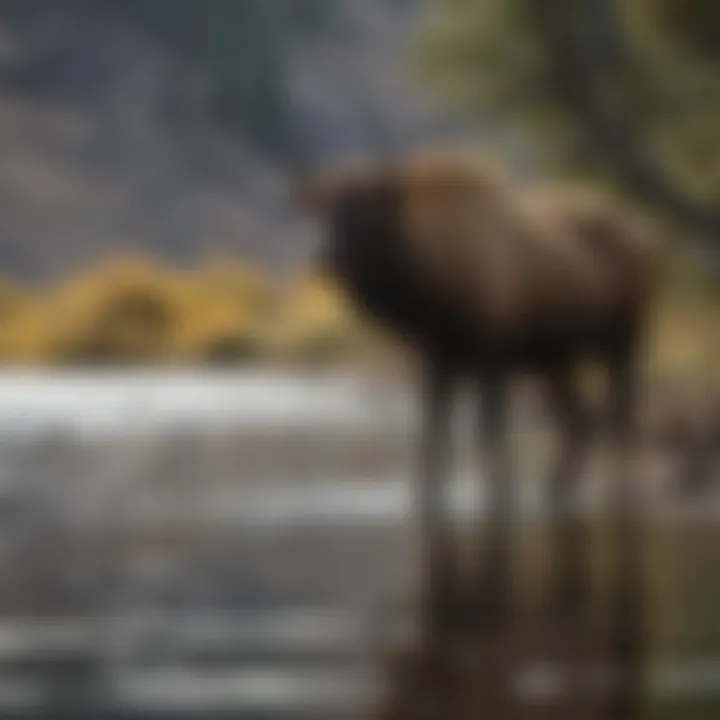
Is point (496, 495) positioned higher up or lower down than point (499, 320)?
lower down

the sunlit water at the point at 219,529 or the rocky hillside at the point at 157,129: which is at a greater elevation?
the rocky hillside at the point at 157,129

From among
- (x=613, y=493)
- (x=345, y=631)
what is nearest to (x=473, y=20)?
(x=613, y=493)

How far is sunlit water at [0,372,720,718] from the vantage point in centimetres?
140

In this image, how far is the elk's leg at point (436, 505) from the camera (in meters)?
1.43

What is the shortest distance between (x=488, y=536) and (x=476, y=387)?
13cm

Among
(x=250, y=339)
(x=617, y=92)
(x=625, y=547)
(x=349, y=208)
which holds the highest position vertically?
(x=617, y=92)

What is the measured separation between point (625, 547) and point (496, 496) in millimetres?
122

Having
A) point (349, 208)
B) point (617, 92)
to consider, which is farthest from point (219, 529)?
point (617, 92)

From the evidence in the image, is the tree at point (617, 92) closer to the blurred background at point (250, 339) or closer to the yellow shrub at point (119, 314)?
the blurred background at point (250, 339)

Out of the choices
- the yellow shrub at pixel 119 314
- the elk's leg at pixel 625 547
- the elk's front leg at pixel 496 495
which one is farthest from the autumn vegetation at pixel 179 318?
the elk's leg at pixel 625 547

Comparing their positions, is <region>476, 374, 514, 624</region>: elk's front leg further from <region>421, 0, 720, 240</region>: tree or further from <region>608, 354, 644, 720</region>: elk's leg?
<region>421, 0, 720, 240</region>: tree

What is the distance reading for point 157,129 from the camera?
1461 mm

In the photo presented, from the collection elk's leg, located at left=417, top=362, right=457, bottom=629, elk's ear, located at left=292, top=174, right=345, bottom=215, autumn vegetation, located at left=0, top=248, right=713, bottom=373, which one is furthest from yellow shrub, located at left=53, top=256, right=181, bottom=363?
elk's leg, located at left=417, top=362, right=457, bottom=629

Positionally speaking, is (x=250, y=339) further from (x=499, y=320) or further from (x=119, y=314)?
(x=499, y=320)
